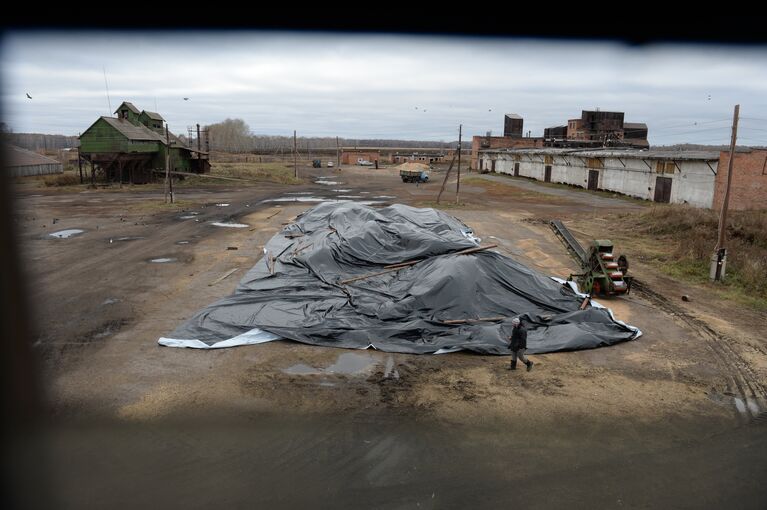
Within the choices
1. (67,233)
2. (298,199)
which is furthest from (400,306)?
(298,199)

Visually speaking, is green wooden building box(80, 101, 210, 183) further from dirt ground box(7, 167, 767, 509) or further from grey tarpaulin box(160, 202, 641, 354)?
grey tarpaulin box(160, 202, 641, 354)

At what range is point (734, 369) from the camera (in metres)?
10.1

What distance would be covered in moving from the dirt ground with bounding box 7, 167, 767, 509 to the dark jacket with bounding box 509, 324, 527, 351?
1.76ft

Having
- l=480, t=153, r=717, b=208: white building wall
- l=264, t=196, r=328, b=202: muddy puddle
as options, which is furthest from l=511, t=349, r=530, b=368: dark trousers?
l=264, t=196, r=328, b=202: muddy puddle

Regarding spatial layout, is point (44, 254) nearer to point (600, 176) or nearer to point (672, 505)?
point (672, 505)

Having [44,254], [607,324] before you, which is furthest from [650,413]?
[44,254]

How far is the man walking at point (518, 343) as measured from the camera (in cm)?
977

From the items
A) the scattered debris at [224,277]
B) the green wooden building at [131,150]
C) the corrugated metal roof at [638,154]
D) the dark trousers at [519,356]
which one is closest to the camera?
the dark trousers at [519,356]

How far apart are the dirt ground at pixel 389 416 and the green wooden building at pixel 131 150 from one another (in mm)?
36098

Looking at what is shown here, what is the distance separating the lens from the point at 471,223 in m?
29.0

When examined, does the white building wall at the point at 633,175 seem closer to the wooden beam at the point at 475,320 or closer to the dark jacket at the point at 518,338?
the wooden beam at the point at 475,320

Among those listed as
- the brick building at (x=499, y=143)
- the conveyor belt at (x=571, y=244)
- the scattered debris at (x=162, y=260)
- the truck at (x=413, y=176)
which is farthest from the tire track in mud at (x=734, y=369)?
the brick building at (x=499, y=143)

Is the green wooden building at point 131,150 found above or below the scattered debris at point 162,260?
above

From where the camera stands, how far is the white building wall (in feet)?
108
